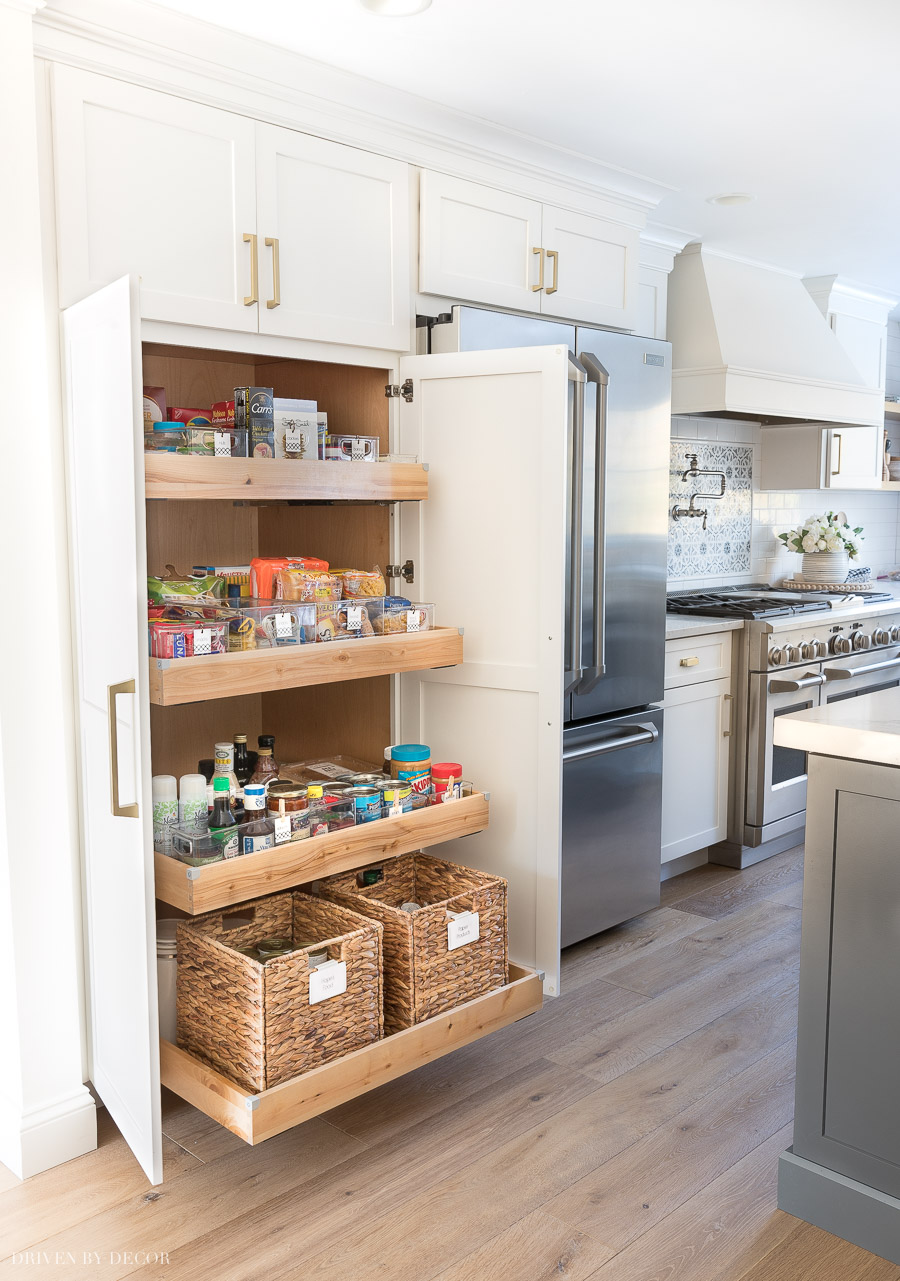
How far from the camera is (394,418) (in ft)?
9.55

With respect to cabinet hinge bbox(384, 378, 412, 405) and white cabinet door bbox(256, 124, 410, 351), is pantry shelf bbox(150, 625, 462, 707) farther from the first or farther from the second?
white cabinet door bbox(256, 124, 410, 351)

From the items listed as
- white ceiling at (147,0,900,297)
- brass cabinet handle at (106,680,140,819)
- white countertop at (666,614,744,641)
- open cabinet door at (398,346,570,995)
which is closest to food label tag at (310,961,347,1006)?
brass cabinet handle at (106,680,140,819)

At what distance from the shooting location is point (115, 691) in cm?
200

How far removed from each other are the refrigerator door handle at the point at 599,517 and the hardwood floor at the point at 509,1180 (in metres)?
1.00

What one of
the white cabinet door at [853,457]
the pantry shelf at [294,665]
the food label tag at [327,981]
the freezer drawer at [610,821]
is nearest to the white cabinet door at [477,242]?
the pantry shelf at [294,665]

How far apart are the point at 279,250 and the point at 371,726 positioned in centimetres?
134

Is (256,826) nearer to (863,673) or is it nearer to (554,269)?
(554,269)

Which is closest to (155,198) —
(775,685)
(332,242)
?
(332,242)

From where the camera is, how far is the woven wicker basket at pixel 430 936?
2406mm

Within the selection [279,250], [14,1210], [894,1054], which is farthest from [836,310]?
[14,1210]

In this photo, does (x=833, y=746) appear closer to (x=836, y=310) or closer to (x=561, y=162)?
(x=561, y=162)

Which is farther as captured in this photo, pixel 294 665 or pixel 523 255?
pixel 523 255

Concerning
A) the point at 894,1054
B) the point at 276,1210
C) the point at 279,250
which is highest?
the point at 279,250

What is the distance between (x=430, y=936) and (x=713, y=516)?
3122mm
